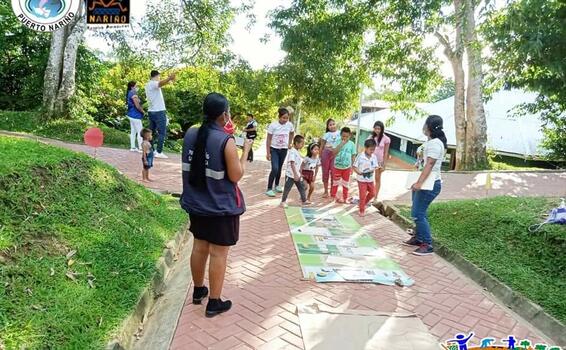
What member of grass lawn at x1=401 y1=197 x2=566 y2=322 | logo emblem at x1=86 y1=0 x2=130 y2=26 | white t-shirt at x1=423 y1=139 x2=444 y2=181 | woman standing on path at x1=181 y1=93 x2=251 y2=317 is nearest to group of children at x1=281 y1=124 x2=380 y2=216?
grass lawn at x1=401 y1=197 x2=566 y2=322

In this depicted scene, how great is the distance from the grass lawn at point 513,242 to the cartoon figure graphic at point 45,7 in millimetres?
6838

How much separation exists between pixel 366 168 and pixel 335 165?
0.97 metres

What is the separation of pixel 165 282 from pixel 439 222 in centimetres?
414

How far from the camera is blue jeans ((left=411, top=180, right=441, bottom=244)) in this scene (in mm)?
5383

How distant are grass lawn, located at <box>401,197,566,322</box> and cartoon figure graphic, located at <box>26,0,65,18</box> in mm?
6838

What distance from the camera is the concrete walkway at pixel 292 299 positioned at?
329 cm

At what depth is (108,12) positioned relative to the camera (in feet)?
38.1

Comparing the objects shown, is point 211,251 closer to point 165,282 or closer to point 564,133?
point 165,282

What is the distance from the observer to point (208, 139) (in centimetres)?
319

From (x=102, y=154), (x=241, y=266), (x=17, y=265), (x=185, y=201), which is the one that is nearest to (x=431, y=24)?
(x=102, y=154)

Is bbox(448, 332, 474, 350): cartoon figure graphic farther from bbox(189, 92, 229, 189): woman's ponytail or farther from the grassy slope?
the grassy slope

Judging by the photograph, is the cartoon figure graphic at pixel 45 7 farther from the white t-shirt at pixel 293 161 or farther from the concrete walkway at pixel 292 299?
the concrete walkway at pixel 292 299

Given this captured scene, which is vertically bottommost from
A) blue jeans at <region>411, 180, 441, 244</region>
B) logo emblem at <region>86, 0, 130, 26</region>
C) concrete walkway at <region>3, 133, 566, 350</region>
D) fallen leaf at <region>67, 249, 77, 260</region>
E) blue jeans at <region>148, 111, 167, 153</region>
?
concrete walkway at <region>3, 133, 566, 350</region>

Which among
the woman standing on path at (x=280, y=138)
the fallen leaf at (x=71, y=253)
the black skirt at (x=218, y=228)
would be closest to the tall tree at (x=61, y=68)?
the woman standing on path at (x=280, y=138)
